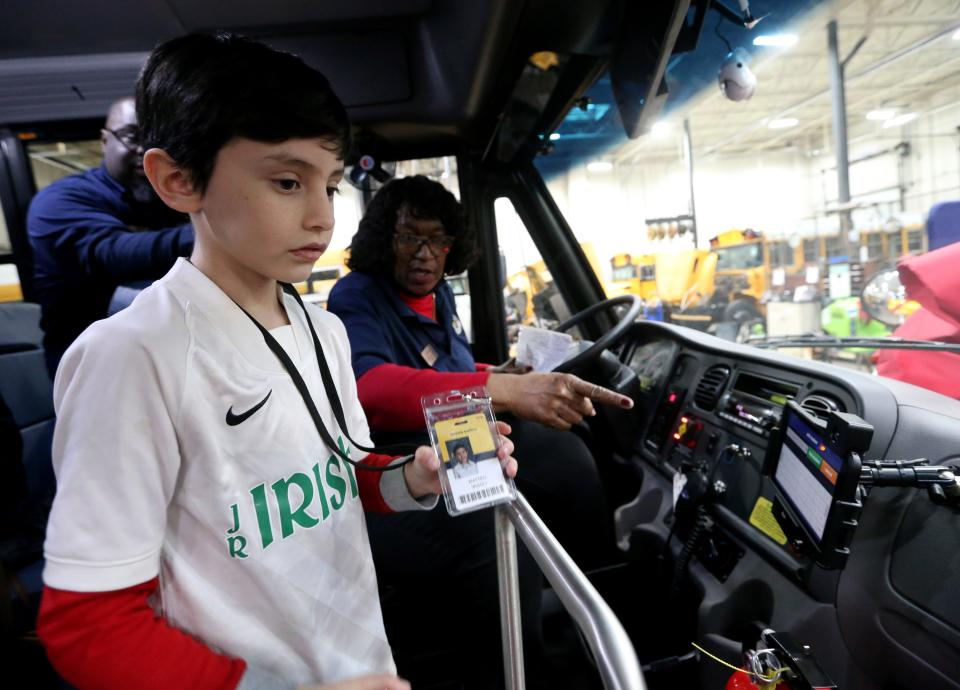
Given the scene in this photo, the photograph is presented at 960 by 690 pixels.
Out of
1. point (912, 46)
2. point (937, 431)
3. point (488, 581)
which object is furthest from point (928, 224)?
point (488, 581)

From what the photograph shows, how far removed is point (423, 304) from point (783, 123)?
365cm

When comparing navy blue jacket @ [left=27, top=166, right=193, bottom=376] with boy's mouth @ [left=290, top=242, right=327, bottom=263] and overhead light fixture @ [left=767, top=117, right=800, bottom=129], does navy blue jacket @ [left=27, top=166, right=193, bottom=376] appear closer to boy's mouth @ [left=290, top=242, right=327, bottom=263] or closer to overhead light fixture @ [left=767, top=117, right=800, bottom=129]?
boy's mouth @ [left=290, top=242, right=327, bottom=263]

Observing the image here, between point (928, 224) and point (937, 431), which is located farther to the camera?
point (928, 224)

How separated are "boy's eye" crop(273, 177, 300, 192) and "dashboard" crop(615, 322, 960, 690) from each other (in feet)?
3.83

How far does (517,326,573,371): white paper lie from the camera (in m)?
1.68

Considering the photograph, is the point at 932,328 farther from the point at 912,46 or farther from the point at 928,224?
the point at 912,46

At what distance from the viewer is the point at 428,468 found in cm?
83

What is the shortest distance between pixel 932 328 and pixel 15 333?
3073 mm

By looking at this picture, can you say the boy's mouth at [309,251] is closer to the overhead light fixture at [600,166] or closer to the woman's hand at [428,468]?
the woman's hand at [428,468]

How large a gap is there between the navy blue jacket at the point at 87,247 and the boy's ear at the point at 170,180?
23.5 inches

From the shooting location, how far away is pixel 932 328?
137cm

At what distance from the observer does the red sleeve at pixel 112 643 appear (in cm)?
54

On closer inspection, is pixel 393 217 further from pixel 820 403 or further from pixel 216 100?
pixel 820 403

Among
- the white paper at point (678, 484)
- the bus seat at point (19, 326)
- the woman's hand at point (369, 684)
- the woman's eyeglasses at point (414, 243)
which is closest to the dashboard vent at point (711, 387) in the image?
the white paper at point (678, 484)
